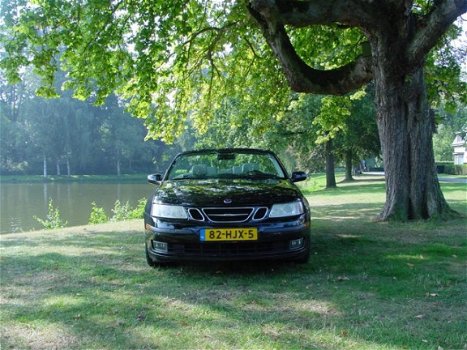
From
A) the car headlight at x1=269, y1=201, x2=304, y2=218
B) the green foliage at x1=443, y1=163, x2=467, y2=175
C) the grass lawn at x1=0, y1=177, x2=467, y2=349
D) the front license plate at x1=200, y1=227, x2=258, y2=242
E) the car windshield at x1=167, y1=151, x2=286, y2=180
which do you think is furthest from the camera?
the green foliage at x1=443, y1=163, x2=467, y2=175

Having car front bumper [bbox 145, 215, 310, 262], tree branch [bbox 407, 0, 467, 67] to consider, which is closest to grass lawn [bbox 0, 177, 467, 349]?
car front bumper [bbox 145, 215, 310, 262]

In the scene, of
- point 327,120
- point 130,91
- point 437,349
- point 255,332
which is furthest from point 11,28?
point 327,120

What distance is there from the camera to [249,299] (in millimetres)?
4531

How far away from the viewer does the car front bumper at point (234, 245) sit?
17.2 feet

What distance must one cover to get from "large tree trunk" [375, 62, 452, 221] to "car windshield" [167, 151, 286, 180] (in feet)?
11.7

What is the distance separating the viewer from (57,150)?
7356 cm

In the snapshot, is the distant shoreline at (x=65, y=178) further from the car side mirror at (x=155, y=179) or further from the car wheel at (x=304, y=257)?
the car wheel at (x=304, y=257)

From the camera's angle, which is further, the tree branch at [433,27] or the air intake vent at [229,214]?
the tree branch at [433,27]

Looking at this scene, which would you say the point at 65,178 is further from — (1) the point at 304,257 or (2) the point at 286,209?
(2) the point at 286,209

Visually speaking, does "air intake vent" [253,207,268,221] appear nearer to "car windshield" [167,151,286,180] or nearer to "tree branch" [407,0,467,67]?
"car windshield" [167,151,286,180]

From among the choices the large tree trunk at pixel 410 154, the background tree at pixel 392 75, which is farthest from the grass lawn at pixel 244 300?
the background tree at pixel 392 75

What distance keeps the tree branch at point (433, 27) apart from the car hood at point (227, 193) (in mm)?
4370

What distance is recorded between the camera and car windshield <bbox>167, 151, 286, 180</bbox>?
6715 mm

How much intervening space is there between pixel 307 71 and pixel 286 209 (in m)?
4.92
